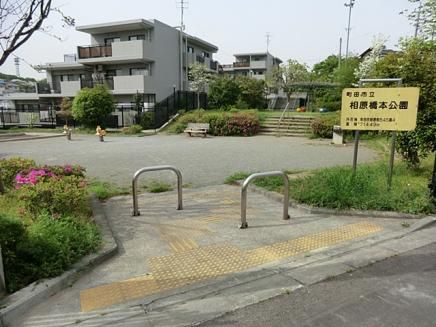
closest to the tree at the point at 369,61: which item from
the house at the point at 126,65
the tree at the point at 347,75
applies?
the tree at the point at 347,75

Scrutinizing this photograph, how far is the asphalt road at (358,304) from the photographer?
8.63ft

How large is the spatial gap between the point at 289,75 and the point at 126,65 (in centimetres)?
1574

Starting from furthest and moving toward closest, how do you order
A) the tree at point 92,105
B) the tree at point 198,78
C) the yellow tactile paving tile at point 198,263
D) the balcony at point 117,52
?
the tree at point 198,78
the balcony at point 117,52
the tree at point 92,105
the yellow tactile paving tile at point 198,263

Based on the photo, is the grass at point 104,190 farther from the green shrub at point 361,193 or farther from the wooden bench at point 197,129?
the wooden bench at point 197,129

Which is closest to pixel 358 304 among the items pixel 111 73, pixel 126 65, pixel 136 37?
pixel 126 65

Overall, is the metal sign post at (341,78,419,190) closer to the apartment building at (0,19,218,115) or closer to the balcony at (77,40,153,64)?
the apartment building at (0,19,218,115)

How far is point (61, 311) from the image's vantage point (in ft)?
9.04

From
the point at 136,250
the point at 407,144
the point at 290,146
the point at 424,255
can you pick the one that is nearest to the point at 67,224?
the point at 136,250

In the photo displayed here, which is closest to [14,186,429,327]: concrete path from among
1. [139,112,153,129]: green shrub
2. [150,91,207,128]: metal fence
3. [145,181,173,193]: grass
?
[145,181,173,193]: grass

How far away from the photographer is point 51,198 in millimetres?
4297

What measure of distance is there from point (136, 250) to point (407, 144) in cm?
638

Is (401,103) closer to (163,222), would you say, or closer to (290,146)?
(163,222)

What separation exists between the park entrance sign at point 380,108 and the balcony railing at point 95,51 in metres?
23.4

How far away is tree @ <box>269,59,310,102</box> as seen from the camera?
32156mm
